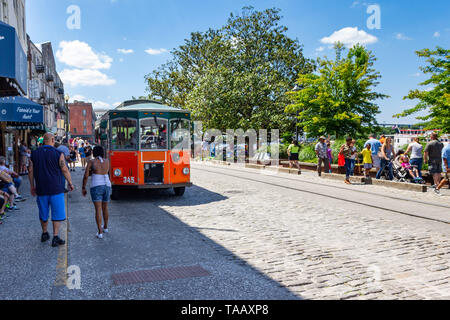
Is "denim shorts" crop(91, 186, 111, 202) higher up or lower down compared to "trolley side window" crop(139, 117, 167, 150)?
lower down

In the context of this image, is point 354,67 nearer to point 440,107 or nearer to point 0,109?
point 440,107

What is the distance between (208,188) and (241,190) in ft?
4.57

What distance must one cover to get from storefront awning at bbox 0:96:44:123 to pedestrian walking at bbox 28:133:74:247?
457 cm

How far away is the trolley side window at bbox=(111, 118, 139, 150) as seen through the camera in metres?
11.3

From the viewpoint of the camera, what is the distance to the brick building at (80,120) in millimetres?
105188

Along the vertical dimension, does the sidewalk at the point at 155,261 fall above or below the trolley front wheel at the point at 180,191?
below

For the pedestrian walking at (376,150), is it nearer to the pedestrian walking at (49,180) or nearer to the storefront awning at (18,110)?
the storefront awning at (18,110)

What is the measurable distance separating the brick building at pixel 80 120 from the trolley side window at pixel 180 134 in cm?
9865

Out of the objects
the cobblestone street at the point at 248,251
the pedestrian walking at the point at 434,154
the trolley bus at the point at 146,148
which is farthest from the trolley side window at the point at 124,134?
the pedestrian walking at the point at 434,154

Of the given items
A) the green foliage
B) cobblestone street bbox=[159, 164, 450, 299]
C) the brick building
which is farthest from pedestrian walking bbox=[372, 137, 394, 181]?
the brick building

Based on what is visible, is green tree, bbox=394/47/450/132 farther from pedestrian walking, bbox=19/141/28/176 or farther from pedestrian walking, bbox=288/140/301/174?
pedestrian walking, bbox=19/141/28/176

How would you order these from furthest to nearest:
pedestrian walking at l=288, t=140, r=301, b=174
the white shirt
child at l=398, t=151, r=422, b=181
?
pedestrian walking at l=288, t=140, r=301, b=174 < child at l=398, t=151, r=422, b=181 < the white shirt
